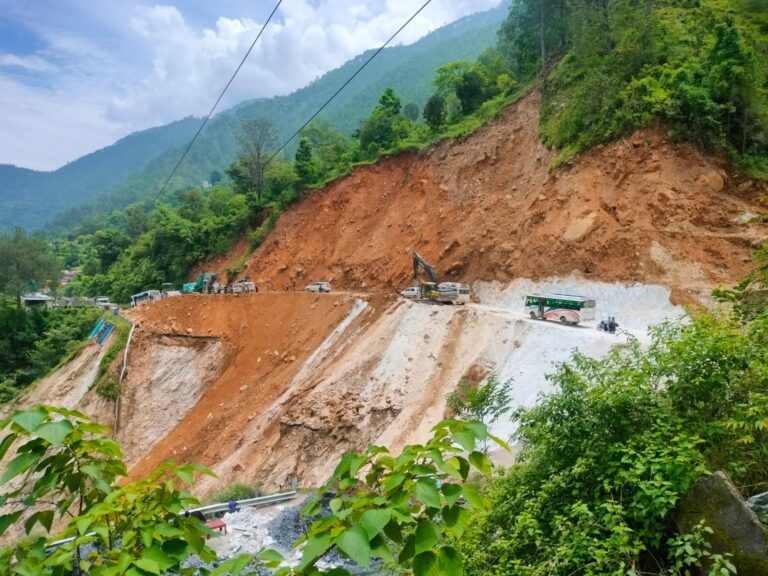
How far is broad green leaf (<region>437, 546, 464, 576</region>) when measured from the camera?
158cm

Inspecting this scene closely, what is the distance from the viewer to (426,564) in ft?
5.32

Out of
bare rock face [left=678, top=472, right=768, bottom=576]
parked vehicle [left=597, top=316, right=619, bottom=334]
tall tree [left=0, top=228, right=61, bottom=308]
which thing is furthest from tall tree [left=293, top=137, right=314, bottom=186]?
bare rock face [left=678, top=472, right=768, bottom=576]

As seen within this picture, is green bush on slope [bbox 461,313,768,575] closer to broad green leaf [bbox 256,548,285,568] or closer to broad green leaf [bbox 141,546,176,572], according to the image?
broad green leaf [bbox 256,548,285,568]

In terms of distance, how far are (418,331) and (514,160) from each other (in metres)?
12.3

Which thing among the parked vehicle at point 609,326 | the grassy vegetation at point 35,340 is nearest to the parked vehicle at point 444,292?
the parked vehicle at point 609,326

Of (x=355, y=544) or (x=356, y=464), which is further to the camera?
(x=356, y=464)

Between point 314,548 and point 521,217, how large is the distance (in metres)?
24.5

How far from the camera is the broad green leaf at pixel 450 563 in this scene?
158cm

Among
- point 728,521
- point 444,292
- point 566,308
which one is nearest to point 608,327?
point 566,308

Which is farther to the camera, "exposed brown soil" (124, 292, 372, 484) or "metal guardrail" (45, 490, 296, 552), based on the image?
"exposed brown soil" (124, 292, 372, 484)

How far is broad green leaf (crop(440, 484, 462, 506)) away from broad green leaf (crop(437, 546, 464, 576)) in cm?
17

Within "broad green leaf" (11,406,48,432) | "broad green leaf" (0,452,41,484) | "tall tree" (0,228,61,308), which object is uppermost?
"broad green leaf" (11,406,48,432)

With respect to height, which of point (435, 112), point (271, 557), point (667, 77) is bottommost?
point (667, 77)

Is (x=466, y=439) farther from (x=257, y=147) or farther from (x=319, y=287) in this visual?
(x=257, y=147)
